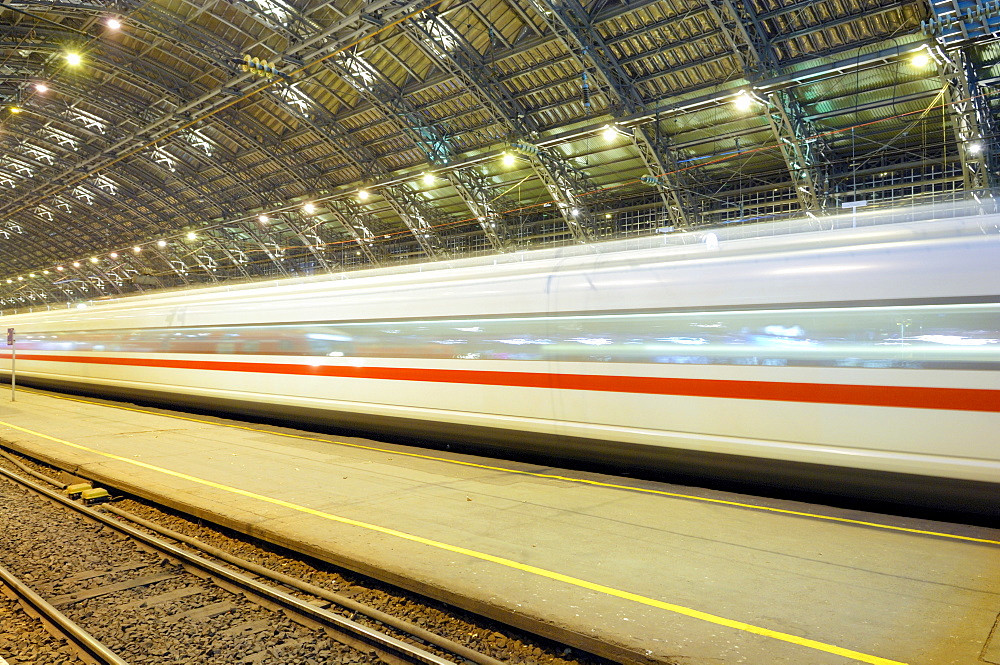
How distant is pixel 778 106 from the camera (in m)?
19.7

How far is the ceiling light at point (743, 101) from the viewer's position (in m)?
19.5

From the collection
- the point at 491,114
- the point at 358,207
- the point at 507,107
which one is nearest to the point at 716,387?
the point at 507,107

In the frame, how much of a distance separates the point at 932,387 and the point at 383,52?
75.1 ft

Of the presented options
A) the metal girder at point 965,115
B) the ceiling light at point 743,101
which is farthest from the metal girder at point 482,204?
the metal girder at point 965,115

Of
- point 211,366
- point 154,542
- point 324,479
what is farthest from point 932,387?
point 211,366

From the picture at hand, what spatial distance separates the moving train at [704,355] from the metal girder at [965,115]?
13.8 m

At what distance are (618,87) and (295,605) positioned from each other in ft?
65.6

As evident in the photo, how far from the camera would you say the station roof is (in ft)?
60.8

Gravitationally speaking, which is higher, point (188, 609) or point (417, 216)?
point (417, 216)

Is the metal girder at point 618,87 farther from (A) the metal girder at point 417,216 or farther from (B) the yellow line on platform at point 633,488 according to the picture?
(B) the yellow line on platform at point 633,488

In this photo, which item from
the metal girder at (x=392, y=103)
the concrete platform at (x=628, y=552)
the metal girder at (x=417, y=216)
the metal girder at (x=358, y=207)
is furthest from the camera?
the metal girder at (x=417, y=216)

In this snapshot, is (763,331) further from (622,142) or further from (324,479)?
(622,142)

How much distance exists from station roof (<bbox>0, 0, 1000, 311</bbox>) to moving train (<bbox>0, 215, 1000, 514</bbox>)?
4532 millimetres

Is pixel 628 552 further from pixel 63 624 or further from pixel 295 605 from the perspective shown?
pixel 63 624
